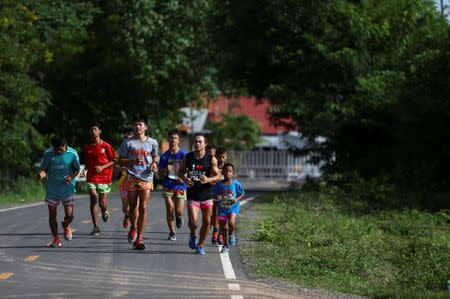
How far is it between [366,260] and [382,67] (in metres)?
19.6

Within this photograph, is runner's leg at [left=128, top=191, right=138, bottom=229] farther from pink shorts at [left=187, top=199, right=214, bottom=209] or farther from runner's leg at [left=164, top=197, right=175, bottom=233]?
runner's leg at [left=164, top=197, right=175, bottom=233]

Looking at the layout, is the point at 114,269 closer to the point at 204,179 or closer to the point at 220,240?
the point at 204,179

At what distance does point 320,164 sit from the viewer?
125 feet

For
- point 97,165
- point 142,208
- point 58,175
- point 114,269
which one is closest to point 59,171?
point 58,175

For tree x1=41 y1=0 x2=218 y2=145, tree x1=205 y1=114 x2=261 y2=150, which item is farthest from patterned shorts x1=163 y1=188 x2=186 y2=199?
tree x1=205 y1=114 x2=261 y2=150

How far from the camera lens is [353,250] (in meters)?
15.2

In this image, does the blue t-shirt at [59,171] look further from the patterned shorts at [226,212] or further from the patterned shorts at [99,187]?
the patterned shorts at [226,212]

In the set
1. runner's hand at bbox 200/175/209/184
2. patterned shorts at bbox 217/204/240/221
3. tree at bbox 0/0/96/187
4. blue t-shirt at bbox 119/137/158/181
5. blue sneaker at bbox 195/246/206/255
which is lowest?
blue sneaker at bbox 195/246/206/255

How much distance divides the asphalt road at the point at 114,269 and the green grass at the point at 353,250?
0.83m

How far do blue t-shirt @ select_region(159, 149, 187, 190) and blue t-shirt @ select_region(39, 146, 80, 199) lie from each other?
4.69ft

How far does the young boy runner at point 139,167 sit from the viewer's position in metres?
14.6

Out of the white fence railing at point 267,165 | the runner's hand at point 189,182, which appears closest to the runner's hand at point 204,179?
the runner's hand at point 189,182

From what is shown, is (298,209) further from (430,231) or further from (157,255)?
(157,255)

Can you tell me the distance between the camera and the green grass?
1266cm
